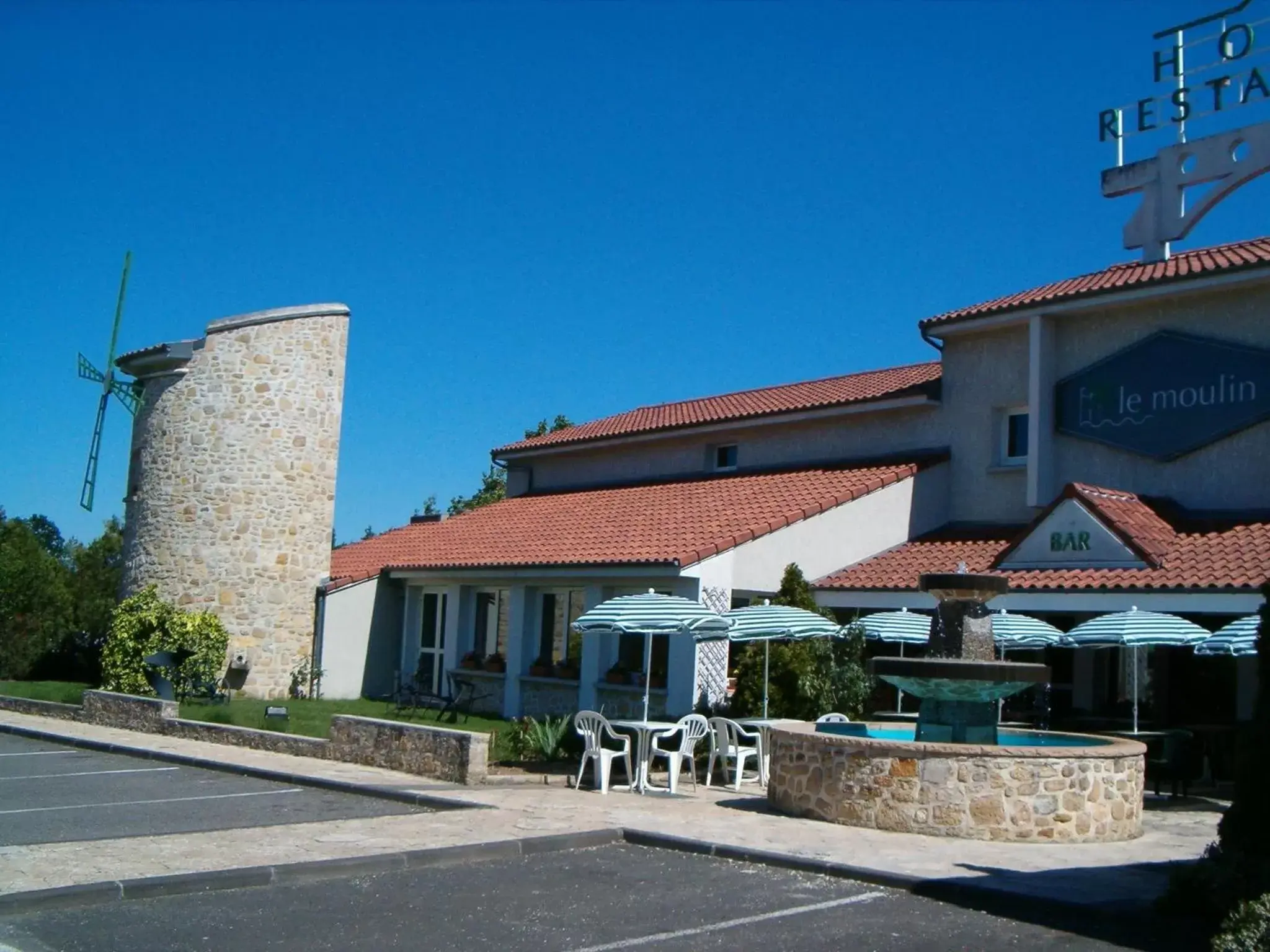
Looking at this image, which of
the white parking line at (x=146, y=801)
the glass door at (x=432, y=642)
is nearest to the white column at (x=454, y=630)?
the glass door at (x=432, y=642)

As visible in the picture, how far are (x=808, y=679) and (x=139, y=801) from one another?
8.60 m

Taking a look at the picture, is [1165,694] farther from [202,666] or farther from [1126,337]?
[202,666]

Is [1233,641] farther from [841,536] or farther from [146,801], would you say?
[146,801]

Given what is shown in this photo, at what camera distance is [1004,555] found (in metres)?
20.6

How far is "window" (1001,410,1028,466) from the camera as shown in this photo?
2316 centimetres

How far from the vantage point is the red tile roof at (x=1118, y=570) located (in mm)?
17766

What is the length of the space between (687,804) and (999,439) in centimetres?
1156

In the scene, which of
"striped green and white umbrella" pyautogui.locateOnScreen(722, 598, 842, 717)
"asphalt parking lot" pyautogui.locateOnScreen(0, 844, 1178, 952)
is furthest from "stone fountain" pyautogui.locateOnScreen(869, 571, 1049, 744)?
"asphalt parking lot" pyautogui.locateOnScreen(0, 844, 1178, 952)

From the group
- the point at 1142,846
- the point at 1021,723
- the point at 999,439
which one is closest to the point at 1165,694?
the point at 1021,723

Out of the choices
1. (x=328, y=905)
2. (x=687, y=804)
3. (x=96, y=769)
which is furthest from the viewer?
(x=96, y=769)

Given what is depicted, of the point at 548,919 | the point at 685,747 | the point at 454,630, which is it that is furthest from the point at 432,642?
the point at 548,919

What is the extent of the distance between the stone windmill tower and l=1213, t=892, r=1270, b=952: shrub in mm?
21896

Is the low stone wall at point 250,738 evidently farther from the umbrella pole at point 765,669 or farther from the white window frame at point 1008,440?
the white window frame at point 1008,440

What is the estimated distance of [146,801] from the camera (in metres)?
14.0
